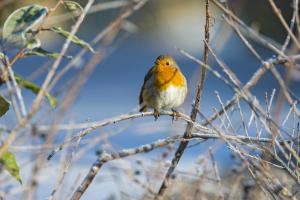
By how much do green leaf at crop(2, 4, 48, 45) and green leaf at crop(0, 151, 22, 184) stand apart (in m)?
0.22

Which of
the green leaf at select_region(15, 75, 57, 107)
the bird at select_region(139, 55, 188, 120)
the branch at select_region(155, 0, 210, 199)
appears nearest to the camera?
the green leaf at select_region(15, 75, 57, 107)

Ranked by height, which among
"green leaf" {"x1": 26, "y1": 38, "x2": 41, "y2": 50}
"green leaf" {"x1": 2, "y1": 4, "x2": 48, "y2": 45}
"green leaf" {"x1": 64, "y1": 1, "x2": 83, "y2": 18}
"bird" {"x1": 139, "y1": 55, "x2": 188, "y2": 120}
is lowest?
"bird" {"x1": 139, "y1": 55, "x2": 188, "y2": 120}

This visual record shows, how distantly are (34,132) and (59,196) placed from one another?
12.1 inches

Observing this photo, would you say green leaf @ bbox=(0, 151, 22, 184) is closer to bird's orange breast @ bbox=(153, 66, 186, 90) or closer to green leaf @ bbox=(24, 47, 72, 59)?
green leaf @ bbox=(24, 47, 72, 59)

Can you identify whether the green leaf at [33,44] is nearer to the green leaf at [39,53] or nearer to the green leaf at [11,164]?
the green leaf at [39,53]

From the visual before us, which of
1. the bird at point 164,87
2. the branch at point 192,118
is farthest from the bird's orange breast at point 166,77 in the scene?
the branch at point 192,118

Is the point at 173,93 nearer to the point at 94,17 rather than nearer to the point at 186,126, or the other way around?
the point at 186,126

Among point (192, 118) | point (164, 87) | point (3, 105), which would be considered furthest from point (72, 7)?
point (164, 87)

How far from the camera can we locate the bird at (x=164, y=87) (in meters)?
3.31

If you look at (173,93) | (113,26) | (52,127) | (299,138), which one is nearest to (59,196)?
(52,127)

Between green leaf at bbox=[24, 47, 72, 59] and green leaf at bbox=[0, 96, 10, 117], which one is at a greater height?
green leaf at bbox=[24, 47, 72, 59]

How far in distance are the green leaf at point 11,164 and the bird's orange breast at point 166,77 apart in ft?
6.57

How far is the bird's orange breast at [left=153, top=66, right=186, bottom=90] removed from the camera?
131 inches

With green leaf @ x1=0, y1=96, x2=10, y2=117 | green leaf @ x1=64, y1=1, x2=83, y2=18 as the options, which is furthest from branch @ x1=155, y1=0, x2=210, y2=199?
green leaf @ x1=0, y1=96, x2=10, y2=117
